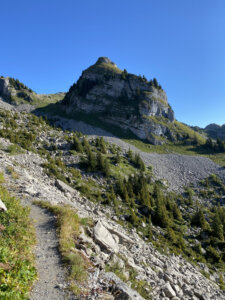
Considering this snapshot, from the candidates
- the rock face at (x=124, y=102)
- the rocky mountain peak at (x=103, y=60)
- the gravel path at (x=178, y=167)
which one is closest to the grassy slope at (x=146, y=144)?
the rock face at (x=124, y=102)

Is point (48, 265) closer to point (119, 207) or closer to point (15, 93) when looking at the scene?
point (119, 207)

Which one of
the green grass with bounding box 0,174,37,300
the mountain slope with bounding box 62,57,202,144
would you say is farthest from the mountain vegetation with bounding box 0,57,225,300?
the mountain slope with bounding box 62,57,202,144

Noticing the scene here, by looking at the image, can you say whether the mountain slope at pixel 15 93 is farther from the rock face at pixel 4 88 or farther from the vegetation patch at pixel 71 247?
the vegetation patch at pixel 71 247

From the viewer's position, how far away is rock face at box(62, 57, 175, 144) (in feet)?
257

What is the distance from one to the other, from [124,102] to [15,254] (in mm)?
89034

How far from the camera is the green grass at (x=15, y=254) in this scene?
3.85 meters

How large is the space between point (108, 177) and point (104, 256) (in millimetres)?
23620

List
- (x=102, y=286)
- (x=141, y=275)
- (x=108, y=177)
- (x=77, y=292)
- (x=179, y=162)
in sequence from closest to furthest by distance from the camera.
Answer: (x=77, y=292)
(x=102, y=286)
(x=141, y=275)
(x=108, y=177)
(x=179, y=162)

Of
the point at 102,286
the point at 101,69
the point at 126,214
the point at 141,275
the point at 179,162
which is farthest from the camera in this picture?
the point at 101,69

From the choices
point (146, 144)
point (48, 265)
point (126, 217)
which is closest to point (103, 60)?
point (146, 144)

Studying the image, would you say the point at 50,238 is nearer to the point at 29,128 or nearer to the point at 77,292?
the point at 77,292

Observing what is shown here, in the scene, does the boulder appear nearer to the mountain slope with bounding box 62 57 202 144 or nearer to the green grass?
the green grass

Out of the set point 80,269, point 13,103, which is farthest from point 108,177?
point 13,103

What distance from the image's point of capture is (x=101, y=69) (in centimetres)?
10344
